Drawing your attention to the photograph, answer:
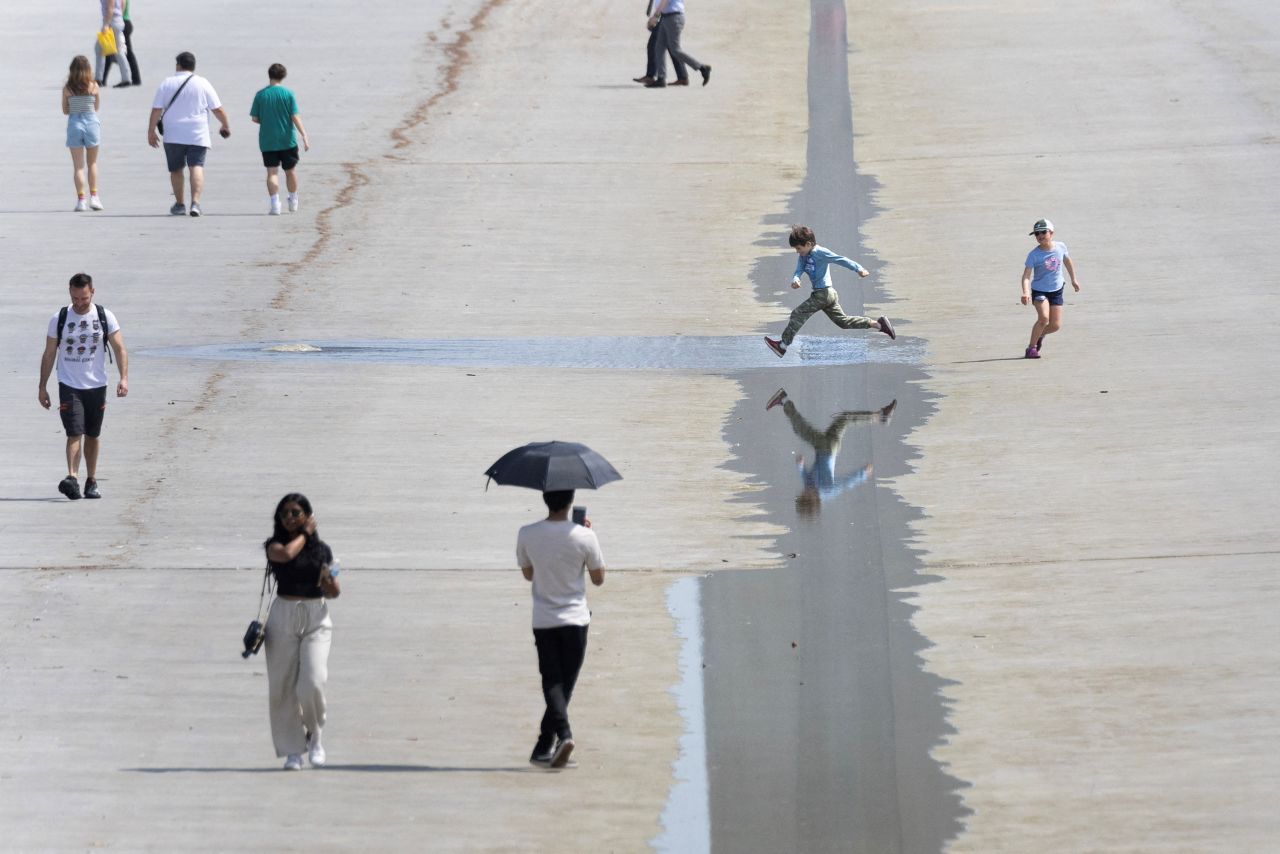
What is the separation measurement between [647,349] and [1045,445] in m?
4.39

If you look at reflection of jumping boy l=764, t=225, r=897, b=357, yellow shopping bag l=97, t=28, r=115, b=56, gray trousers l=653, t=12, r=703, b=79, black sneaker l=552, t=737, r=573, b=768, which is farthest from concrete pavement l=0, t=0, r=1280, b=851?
yellow shopping bag l=97, t=28, r=115, b=56

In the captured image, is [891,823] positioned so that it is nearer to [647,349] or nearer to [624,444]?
[624,444]

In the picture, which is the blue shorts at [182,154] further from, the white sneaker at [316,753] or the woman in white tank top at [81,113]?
the white sneaker at [316,753]

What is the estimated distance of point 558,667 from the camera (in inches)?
363

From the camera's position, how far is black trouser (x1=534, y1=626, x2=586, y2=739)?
9148 mm

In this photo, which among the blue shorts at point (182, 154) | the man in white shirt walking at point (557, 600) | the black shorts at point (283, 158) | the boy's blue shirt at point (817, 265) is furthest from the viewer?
the black shorts at point (283, 158)

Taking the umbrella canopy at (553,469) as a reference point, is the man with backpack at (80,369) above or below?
below

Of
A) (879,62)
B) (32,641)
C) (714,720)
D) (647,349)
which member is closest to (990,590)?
(714,720)

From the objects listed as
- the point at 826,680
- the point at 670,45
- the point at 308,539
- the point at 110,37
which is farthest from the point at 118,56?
the point at 308,539

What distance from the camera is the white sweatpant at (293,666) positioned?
905 centimetres

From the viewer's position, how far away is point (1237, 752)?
928 cm

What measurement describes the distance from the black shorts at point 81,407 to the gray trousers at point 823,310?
6.28 meters

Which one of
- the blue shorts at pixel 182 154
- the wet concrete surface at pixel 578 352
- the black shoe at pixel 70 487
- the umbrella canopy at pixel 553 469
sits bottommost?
the wet concrete surface at pixel 578 352

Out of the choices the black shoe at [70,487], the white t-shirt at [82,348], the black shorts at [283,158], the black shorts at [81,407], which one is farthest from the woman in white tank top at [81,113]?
the black shoe at [70,487]
